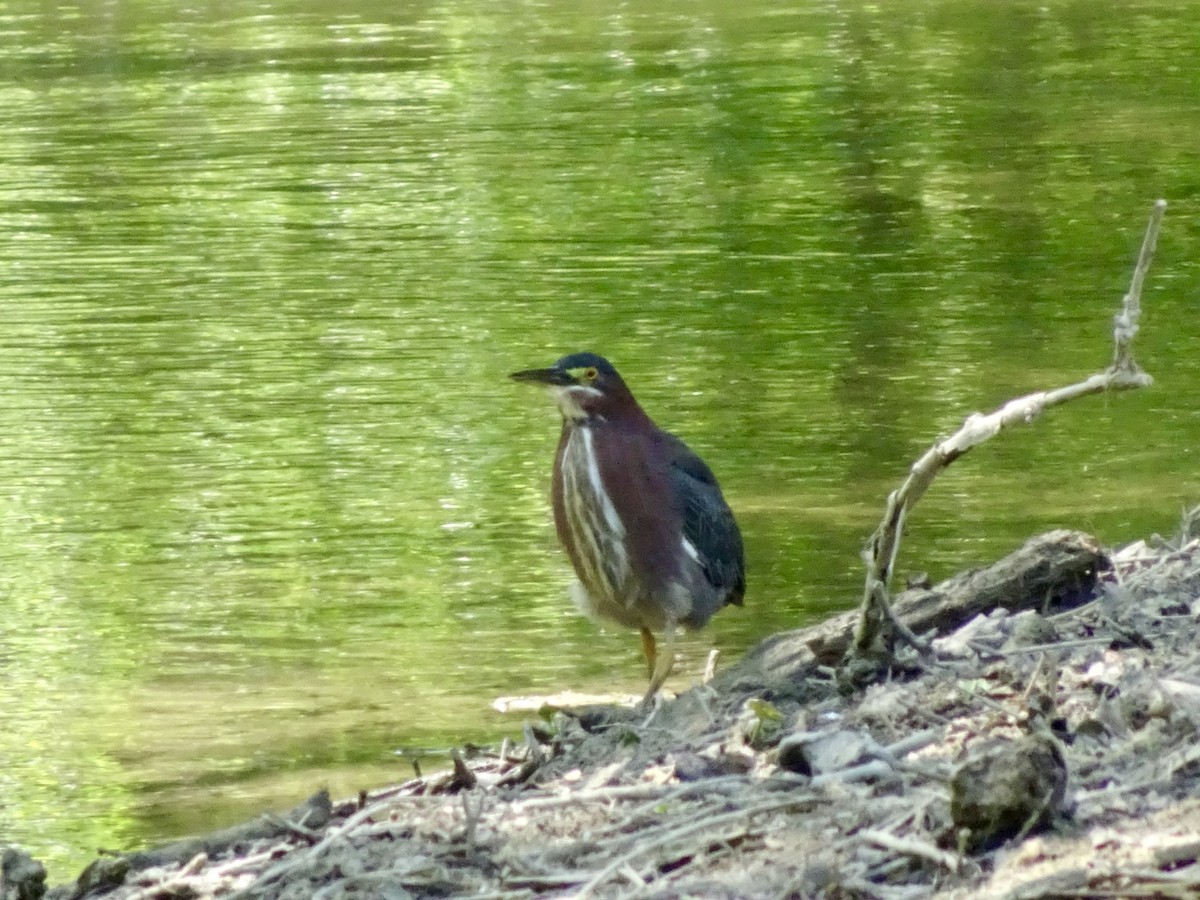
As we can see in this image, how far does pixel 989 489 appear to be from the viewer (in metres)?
7.86

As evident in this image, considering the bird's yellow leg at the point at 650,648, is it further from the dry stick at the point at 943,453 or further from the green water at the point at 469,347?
the dry stick at the point at 943,453

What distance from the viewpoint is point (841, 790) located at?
12.5 ft

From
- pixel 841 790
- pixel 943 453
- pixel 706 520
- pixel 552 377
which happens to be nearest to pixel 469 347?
pixel 706 520

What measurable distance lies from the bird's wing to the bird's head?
0.30 meters

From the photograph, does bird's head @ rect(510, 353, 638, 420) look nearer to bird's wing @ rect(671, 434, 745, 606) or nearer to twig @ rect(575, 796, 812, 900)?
bird's wing @ rect(671, 434, 745, 606)

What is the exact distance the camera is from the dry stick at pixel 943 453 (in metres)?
4.12

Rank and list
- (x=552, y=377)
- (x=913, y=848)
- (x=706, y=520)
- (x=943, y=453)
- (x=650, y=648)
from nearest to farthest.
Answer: (x=913, y=848) → (x=943, y=453) → (x=552, y=377) → (x=706, y=520) → (x=650, y=648)

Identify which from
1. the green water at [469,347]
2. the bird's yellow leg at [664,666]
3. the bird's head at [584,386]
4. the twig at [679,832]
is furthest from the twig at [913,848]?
the green water at [469,347]

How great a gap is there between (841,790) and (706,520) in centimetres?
188

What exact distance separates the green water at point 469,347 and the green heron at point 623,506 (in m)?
0.78

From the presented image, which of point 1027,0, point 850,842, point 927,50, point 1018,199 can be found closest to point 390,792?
point 850,842

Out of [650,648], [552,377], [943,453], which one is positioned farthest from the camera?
[650,648]

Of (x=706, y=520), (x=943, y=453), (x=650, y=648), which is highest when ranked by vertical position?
(x=943, y=453)

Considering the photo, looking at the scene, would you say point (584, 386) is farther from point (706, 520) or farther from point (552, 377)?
point (706, 520)
